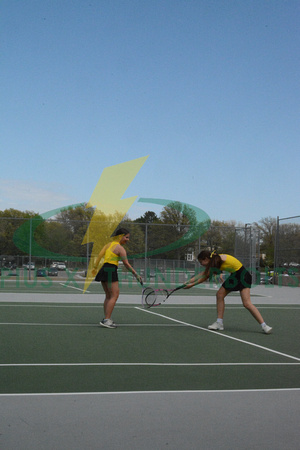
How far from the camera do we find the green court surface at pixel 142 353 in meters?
5.50

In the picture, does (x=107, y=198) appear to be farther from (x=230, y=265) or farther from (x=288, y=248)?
(x=230, y=265)

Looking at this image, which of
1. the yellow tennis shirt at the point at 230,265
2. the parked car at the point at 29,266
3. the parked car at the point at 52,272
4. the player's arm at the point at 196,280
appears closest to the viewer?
the yellow tennis shirt at the point at 230,265

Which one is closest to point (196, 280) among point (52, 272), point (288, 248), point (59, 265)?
point (288, 248)

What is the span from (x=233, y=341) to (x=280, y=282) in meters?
20.6

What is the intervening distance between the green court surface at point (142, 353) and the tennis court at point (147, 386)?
0.04 feet

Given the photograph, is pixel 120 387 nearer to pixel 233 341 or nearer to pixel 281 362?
pixel 281 362

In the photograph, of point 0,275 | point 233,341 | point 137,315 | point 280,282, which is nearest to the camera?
point 233,341

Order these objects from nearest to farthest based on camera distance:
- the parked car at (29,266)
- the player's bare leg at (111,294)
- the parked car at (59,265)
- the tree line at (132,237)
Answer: the player's bare leg at (111,294) < the parked car at (29,266) < the tree line at (132,237) < the parked car at (59,265)

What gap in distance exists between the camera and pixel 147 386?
5328 mm

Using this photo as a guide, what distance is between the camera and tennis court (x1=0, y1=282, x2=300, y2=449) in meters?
3.83

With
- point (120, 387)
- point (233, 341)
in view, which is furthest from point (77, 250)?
point (120, 387)

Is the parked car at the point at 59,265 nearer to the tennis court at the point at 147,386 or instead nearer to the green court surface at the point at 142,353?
the green court surface at the point at 142,353

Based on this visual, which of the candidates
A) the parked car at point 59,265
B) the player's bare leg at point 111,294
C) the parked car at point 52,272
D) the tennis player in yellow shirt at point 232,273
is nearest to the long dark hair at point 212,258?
the tennis player in yellow shirt at point 232,273

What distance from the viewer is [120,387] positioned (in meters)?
5.24
